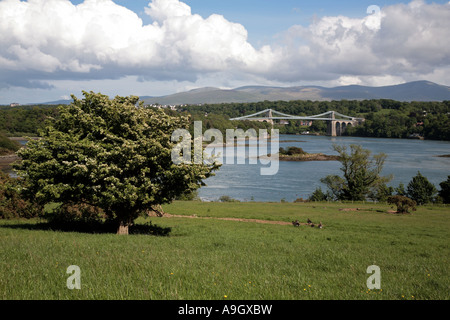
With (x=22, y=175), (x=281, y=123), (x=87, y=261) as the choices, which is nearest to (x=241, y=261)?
(x=87, y=261)

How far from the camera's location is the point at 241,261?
773 centimetres

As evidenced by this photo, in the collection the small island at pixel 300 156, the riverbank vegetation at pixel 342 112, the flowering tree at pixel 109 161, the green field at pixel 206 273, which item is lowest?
the small island at pixel 300 156

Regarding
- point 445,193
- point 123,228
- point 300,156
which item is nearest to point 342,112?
point 300,156

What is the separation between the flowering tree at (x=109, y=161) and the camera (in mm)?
11516

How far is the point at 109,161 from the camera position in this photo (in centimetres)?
1185

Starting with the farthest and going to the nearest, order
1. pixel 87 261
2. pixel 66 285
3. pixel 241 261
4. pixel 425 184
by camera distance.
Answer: pixel 425 184 → pixel 241 261 → pixel 87 261 → pixel 66 285

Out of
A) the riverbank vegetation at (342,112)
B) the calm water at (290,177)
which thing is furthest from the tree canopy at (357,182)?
the riverbank vegetation at (342,112)

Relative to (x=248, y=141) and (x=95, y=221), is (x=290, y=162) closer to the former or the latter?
(x=248, y=141)

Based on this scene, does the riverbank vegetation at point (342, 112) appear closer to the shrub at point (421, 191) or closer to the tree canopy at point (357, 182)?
the tree canopy at point (357, 182)

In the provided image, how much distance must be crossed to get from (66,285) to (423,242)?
12.9 metres

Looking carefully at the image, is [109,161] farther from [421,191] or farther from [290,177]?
[290,177]

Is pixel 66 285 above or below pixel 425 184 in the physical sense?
above

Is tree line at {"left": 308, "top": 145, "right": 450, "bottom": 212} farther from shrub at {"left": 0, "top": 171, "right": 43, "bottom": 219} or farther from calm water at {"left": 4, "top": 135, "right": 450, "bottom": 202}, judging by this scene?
shrub at {"left": 0, "top": 171, "right": 43, "bottom": 219}

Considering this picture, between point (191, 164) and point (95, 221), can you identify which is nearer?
point (191, 164)
